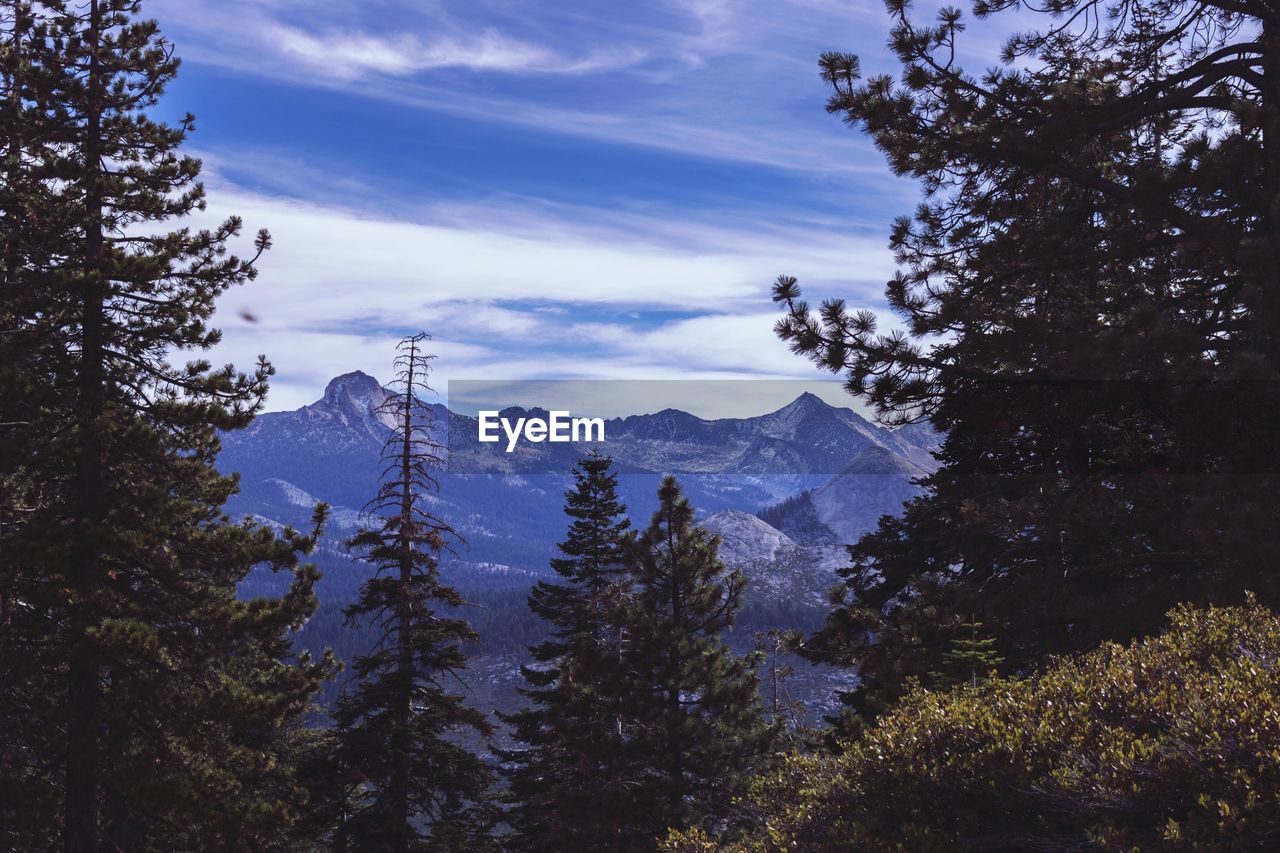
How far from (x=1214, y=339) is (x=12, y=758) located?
19239 mm

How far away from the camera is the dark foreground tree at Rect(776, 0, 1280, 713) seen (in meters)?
11.1

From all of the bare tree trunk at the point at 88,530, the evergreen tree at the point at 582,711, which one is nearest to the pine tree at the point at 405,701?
the evergreen tree at the point at 582,711

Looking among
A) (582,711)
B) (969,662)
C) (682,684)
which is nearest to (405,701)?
(582,711)

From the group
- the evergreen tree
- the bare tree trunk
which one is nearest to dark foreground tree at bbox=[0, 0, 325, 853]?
the bare tree trunk

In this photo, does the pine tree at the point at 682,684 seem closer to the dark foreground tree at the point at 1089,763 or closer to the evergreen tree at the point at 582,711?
the evergreen tree at the point at 582,711

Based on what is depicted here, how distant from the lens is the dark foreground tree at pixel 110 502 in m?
15.5

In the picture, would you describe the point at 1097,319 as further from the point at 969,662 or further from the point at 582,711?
the point at 582,711

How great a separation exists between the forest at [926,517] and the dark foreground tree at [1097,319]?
0.05m

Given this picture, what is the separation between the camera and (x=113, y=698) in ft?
53.2

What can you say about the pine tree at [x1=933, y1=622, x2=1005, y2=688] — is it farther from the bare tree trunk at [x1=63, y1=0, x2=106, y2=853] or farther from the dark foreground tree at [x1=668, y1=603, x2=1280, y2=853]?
the bare tree trunk at [x1=63, y1=0, x2=106, y2=853]

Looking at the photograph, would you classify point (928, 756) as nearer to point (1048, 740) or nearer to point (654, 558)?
point (1048, 740)

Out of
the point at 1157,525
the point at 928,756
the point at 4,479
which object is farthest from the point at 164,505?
the point at 1157,525

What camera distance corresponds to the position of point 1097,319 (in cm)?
1328

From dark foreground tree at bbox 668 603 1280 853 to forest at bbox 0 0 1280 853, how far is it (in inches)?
1.4
